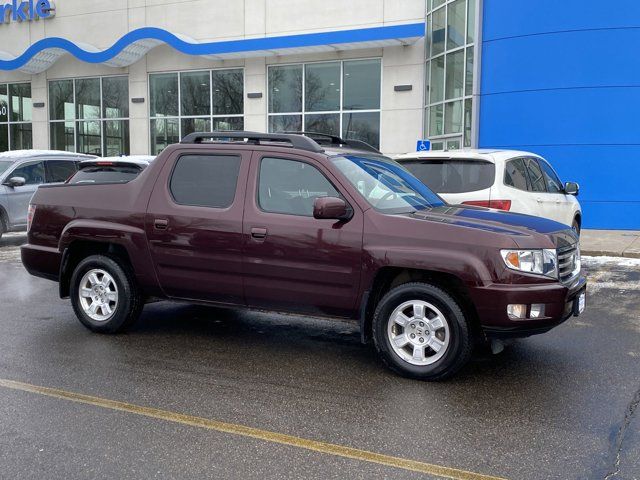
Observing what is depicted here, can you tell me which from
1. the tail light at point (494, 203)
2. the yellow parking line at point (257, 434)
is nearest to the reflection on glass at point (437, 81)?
the tail light at point (494, 203)

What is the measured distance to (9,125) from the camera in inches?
1042

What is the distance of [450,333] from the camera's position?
4.71m

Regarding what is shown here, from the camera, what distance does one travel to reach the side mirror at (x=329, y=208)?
482cm

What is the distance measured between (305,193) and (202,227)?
964 mm

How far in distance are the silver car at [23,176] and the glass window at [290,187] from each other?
9389 millimetres

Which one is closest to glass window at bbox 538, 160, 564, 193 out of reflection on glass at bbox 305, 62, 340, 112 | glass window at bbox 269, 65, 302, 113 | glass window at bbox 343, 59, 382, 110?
glass window at bbox 343, 59, 382, 110

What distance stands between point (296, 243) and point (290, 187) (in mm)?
542

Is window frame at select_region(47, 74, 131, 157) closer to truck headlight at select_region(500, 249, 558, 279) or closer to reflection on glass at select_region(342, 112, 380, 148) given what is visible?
reflection on glass at select_region(342, 112, 380, 148)

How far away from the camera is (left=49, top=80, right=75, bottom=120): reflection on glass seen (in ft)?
82.0

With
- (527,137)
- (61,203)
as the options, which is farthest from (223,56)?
(61,203)

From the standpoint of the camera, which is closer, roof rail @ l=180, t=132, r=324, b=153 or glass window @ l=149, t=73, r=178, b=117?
roof rail @ l=180, t=132, r=324, b=153

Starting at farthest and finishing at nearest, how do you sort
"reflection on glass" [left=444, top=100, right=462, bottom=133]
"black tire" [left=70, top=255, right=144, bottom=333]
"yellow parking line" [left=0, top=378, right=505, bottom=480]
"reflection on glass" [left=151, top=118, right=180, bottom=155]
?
"reflection on glass" [left=151, top=118, right=180, bottom=155], "reflection on glass" [left=444, top=100, right=462, bottom=133], "black tire" [left=70, top=255, right=144, bottom=333], "yellow parking line" [left=0, top=378, right=505, bottom=480]

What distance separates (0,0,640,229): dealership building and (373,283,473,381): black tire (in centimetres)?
1276

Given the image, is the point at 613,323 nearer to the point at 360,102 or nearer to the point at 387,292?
the point at 387,292
